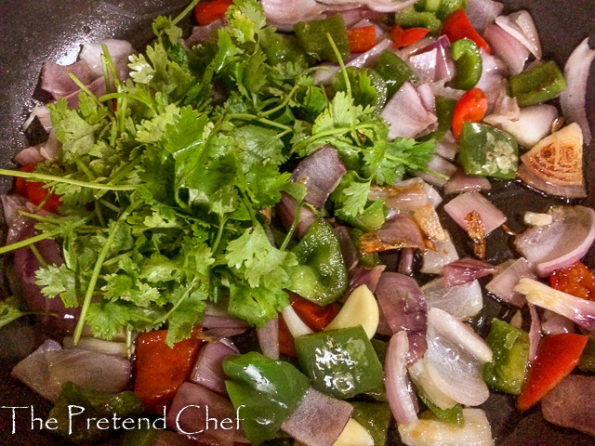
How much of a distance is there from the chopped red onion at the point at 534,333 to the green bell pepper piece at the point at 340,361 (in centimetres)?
75

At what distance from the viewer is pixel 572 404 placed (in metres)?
2.48

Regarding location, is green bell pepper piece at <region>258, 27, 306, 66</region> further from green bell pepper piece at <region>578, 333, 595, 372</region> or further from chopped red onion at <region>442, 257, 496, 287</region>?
green bell pepper piece at <region>578, 333, 595, 372</region>

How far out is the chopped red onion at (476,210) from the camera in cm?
272

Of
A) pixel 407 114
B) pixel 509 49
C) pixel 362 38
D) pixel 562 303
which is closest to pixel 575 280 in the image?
pixel 562 303

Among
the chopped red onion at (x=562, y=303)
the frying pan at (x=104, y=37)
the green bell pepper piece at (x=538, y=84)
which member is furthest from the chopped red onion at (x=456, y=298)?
the green bell pepper piece at (x=538, y=84)

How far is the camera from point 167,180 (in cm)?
207

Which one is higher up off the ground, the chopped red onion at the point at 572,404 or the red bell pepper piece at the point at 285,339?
the red bell pepper piece at the point at 285,339

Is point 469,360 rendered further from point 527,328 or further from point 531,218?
point 531,218

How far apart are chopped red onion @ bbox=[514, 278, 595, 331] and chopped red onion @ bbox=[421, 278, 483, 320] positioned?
230 millimetres

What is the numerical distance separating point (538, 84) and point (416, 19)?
0.72 meters

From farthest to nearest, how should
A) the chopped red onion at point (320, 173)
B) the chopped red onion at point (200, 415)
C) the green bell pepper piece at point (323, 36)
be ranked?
the green bell pepper piece at point (323, 36), the chopped red onion at point (320, 173), the chopped red onion at point (200, 415)

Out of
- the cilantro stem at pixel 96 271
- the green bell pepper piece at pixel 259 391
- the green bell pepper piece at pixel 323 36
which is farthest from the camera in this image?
the green bell pepper piece at pixel 323 36

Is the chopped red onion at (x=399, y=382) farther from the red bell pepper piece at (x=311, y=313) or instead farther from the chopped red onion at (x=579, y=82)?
the chopped red onion at (x=579, y=82)

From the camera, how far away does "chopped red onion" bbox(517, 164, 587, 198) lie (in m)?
2.82
